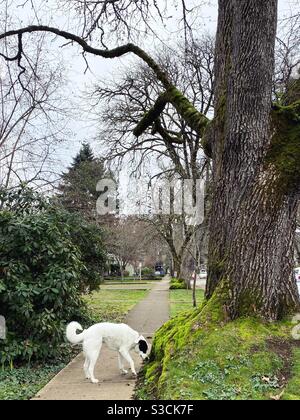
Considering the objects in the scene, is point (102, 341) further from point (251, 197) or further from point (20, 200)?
point (20, 200)

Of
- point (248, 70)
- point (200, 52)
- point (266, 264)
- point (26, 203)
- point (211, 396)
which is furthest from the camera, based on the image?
point (200, 52)

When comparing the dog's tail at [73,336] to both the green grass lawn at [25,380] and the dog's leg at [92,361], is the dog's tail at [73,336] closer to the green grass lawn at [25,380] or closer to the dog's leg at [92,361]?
the dog's leg at [92,361]

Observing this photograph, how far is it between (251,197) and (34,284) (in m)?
3.84

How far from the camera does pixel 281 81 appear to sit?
38.8ft

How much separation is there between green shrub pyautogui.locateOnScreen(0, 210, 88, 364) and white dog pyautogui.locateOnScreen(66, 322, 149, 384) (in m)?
1.21

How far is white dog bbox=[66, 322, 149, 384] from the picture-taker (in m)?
5.43

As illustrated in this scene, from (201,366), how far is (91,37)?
7382mm

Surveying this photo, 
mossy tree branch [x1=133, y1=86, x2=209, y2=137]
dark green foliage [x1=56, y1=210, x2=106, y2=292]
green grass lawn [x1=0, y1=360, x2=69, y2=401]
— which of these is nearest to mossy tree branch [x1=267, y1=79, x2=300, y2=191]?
mossy tree branch [x1=133, y1=86, x2=209, y2=137]

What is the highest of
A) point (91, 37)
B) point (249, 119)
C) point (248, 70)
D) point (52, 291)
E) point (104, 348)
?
point (91, 37)

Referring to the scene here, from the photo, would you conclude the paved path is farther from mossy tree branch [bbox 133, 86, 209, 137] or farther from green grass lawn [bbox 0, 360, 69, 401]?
mossy tree branch [bbox 133, 86, 209, 137]

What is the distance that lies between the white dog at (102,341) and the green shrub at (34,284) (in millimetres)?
1210

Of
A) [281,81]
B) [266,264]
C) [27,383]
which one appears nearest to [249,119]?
[266,264]

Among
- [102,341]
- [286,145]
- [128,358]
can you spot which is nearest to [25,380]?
[102,341]

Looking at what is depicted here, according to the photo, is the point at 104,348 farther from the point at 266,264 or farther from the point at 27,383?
the point at 266,264
